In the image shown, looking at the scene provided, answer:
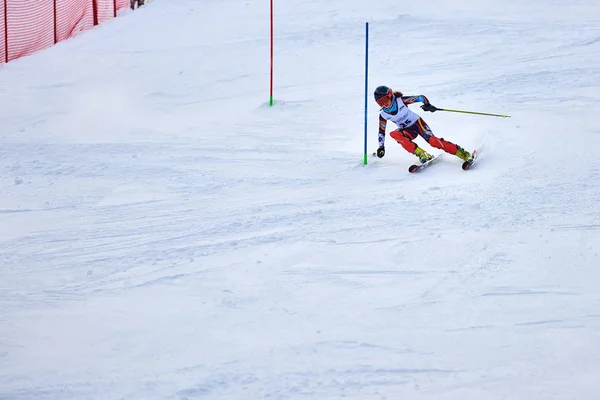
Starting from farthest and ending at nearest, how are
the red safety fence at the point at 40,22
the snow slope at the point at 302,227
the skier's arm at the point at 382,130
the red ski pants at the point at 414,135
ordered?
the red safety fence at the point at 40,22, the skier's arm at the point at 382,130, the red ski pants at the point at 414,135, the snow slope at the point at 302,227

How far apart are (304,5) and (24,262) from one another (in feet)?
36.7

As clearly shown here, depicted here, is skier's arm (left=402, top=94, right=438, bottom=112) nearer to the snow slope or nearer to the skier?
Answer: the skier

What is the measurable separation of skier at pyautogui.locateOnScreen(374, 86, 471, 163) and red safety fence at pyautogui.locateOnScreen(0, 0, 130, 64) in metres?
8.43

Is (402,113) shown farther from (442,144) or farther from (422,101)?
(442,144)

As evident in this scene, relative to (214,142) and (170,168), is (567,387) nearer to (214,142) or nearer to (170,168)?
(170,168)

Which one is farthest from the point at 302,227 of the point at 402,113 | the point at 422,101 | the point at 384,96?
the point at 422,101

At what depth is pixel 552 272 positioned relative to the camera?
663 centimetres

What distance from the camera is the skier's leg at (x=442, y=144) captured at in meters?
9.02

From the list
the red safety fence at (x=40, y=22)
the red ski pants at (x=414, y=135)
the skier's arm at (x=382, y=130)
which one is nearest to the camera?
the red ski pants at (x=414, y=135)

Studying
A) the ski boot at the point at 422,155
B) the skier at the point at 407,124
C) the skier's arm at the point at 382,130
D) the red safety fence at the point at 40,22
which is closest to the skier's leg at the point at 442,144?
the skier at the point at 407,124

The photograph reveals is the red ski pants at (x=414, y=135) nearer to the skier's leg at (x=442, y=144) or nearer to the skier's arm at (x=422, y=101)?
the skier's leg at (x=442, y=144)

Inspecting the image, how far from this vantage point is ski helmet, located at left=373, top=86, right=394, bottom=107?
8.89 m

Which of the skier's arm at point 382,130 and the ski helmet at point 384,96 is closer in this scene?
the ski helmet at point 384,96

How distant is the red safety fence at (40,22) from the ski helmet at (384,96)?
8434 millimetres
